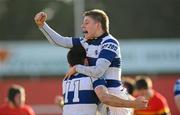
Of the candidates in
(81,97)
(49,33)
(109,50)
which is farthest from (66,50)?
(109,50)

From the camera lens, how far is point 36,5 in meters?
30.6

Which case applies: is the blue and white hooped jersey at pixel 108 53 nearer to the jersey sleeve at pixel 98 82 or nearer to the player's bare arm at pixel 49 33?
the jersey sleeve at pixel 98 82

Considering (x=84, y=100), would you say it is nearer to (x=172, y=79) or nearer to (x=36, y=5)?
(x=172, y=79)

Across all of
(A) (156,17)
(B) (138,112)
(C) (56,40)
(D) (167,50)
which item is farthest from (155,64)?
(C) (56,40)

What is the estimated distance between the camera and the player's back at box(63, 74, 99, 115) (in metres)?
7.54

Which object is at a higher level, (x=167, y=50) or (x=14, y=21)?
(x=14, y=21)

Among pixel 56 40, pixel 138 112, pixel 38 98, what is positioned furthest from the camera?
pixel 38 98

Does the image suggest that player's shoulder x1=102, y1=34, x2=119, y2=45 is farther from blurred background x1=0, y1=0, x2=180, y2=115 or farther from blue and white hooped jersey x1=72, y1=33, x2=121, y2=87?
blurred background x1=0, y1=0, x2=180, y2=115

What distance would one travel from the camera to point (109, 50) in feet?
24.4

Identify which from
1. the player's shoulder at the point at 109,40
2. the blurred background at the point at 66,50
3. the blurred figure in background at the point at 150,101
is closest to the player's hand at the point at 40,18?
the player's shoulder at the point at 109,40

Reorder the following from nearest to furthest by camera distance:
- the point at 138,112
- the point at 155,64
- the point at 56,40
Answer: the point at 56,40
the point at 138,112
the point at 155,64

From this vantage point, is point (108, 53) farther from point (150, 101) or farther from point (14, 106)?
point (14, 106)

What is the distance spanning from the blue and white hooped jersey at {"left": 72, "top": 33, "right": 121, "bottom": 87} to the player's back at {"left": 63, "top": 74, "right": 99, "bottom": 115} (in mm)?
166

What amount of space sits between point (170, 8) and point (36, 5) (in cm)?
483
